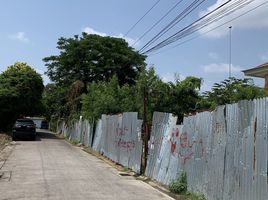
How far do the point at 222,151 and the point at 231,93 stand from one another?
316 inches

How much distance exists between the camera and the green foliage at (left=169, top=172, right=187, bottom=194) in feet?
42.6

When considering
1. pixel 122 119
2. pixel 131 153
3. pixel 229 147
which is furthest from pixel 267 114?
pixel 122 119

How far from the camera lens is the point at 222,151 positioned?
1073cm

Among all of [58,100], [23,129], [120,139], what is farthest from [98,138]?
[58,100]

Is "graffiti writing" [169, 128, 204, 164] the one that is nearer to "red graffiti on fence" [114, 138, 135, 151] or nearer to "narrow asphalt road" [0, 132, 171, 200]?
"narrow asphalt road" [0, 132, 171, 200]

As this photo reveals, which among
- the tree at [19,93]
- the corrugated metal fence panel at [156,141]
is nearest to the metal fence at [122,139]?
the corrugated metal fence panel at [156,141]

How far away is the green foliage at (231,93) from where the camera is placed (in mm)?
16734

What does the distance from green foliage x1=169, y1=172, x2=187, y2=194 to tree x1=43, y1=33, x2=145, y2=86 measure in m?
37.3

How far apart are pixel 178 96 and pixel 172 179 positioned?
10095 mm

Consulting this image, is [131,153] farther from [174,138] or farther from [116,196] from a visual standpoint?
[116,196]

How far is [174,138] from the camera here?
14523 millimetres

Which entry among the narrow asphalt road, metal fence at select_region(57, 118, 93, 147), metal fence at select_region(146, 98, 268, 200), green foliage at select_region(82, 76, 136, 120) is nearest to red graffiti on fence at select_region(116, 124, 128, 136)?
the narrow asphalt road

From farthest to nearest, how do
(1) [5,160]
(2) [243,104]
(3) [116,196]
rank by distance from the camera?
(1) [5,160] → (3) [116,196] → (2) [243,104]

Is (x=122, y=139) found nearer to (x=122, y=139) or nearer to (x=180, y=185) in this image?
(x=122, y=139)
